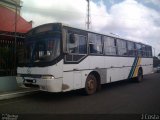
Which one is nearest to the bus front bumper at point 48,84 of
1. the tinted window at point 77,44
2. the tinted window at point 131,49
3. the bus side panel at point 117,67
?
the tinted window at point 77,44

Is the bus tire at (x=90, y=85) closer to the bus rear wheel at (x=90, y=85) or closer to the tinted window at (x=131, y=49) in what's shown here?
the bus rear wheel at (x=90, y=85)

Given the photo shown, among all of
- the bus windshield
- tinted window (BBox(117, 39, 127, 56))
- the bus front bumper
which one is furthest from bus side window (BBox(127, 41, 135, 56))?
the bus front bumper

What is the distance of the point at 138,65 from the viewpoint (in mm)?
16406

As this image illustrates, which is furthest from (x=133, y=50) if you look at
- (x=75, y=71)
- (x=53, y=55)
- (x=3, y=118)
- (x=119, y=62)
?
(x=3, y=118)

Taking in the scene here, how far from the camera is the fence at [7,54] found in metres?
11.5

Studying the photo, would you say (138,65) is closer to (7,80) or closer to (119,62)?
(119,62)

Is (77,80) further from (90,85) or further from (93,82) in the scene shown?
(93,82)

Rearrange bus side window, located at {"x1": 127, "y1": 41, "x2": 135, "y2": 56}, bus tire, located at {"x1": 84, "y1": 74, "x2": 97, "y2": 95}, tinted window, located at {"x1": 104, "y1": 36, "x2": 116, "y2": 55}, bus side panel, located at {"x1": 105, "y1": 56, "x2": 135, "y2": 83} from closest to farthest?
1. bus tire, located at {"x1": 84, "y1": 74, "x2": 97, "y2": 95}
2. tinted window, located at {"x1": 104, "y1": 36, "x2": 116, "y2": 55}
3. bus side panel, located at {"x1": 105, "y1": 56, "x2": 135, "y2": 83}
4. bus side window, located at {"x1": 127, "y1": 41, "x2": 135, "y2": 56}

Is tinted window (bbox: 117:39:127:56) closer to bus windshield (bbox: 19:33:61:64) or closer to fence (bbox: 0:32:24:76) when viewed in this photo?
bus windshield (bbox: 19:33:61:64)

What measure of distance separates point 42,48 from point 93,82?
322 centimetres

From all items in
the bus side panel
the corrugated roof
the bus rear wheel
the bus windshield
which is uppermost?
the corrugated roof

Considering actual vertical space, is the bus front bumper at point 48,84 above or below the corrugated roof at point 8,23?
below

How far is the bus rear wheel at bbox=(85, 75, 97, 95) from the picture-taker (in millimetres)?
10141

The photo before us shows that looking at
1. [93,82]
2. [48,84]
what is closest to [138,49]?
[93,82]
